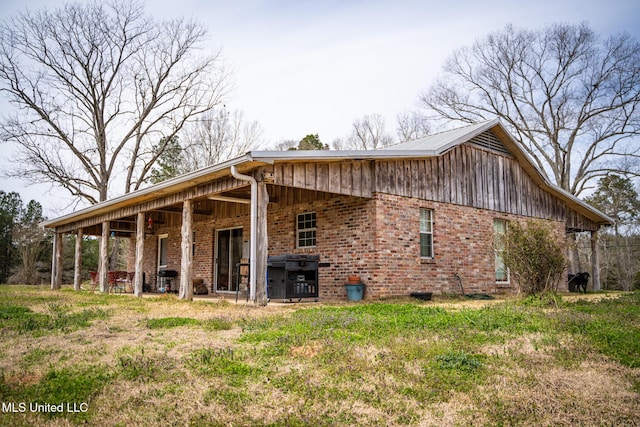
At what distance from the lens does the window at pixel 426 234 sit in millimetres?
12789

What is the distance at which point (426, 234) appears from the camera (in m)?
12.9

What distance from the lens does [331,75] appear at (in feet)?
53.3

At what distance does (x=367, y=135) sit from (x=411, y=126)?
3497 mm

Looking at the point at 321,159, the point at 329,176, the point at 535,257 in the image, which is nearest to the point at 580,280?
the point at 535,257

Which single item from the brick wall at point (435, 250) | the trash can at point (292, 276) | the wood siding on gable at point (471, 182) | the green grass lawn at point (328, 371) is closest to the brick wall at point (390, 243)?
the brick wall at point (435, 250)

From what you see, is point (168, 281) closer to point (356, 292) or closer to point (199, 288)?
point (199, 288)

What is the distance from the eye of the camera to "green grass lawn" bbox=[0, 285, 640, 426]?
11.6ft

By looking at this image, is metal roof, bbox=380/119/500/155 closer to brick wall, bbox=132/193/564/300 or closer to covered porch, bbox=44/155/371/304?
brick wall, bbox=132/193/564/300

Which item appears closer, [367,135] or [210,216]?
[210,216]

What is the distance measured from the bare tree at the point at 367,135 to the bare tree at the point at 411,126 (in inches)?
45.9

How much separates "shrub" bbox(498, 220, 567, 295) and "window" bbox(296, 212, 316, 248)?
16.7 ft

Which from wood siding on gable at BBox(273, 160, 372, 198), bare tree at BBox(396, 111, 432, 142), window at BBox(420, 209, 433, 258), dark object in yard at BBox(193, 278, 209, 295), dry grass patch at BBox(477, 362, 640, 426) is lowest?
dry grass patch at BBox(477, 362, 640, 426)

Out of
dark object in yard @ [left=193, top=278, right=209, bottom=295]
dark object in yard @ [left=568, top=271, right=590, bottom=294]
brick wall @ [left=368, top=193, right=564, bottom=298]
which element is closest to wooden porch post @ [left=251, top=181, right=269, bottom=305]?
brick wall @ [left=368, top=193, right=564, bottom=298]

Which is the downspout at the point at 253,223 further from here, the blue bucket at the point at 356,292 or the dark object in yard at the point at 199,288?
the dark object in yard at the point at 199,288
